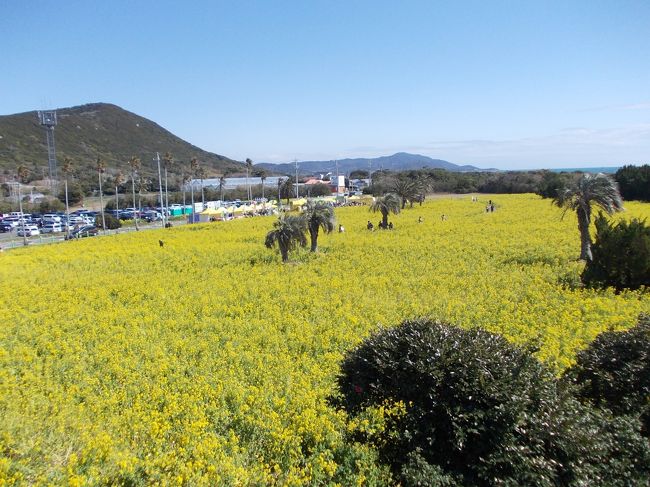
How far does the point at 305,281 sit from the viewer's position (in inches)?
731

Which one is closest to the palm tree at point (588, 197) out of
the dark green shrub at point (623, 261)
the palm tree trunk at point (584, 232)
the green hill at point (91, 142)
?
the palm tree trunk at point (584, 232)

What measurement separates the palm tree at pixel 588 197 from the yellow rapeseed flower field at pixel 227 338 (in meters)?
1.80

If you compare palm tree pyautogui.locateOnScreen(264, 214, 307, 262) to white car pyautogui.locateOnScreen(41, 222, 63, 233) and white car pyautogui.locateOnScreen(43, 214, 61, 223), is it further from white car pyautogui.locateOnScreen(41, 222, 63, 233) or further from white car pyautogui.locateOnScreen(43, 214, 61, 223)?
white car pyautogui.locateOnScreen(43, 214, 61, 223)

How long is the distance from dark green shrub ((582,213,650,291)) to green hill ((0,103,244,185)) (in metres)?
98.5

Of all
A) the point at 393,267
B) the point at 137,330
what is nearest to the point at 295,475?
the point at 137,330

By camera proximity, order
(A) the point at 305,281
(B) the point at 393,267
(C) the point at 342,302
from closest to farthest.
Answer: (C) the point at 342,302
(A) the point at 305,281
(B) the point at 393,267

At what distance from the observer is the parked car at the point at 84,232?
45469 millimetres

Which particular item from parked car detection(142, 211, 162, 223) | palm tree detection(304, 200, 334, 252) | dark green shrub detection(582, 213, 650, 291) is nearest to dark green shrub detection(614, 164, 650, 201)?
dark green shrub detection(582, 213, 650, 291)

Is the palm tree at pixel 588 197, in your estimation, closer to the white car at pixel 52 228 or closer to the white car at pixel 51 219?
the white car at pixel 52 228

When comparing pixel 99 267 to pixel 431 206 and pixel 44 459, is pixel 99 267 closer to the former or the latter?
pixel 44 459

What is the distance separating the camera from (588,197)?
20781 millimetres

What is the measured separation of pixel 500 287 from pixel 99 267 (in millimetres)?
19418

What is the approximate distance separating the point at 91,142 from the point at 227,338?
495ft

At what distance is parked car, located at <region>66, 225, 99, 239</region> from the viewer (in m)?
45.5
